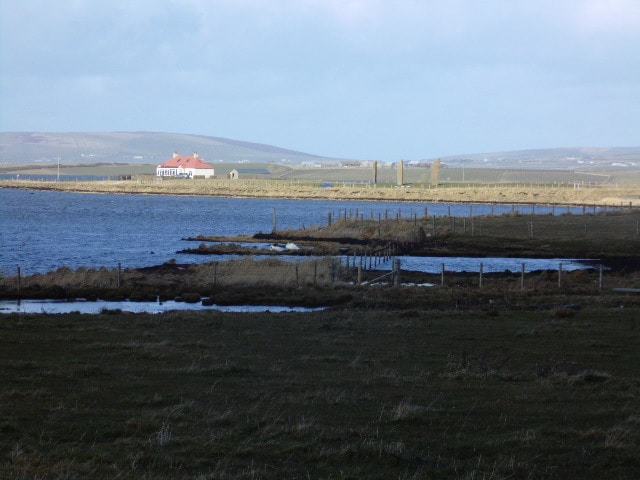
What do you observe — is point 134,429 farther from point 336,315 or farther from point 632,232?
point 632,232

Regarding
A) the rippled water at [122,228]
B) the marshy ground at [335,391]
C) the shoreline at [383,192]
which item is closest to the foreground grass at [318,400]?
the marshy ground at [335,391]

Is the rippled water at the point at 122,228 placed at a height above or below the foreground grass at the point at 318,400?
below

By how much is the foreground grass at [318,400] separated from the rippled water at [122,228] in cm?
2689

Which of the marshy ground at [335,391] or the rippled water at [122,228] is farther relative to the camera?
the rippled water at [122,228]

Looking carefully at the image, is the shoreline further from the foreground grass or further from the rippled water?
the foreground grass

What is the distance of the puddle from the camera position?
29.0 metres

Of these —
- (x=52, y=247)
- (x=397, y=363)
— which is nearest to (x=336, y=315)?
(x=397, y=363)

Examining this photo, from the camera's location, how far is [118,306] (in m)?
30.3

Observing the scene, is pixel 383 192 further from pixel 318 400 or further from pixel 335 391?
pixel 318 400

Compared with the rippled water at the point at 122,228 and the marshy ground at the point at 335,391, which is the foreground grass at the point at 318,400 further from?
the rippled water at the point at 122,228

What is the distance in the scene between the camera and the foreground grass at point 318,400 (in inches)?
373

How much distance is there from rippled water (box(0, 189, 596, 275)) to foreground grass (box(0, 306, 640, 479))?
26894 millimetres

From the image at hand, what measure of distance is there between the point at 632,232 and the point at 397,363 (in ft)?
159

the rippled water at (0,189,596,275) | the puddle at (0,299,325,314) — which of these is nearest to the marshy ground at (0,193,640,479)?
the puddle at (0,299,325,314)
